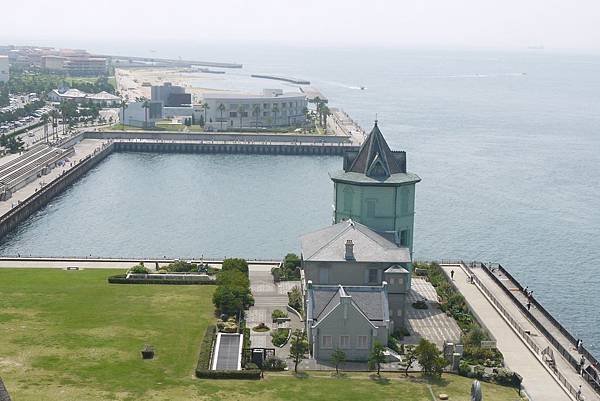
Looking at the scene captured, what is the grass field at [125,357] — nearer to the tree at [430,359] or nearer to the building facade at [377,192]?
the tree at [430,359]

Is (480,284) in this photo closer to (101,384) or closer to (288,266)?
(288,266)

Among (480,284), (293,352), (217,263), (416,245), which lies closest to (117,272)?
(217,263)

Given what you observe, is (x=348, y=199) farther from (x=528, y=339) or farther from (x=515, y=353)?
(x=515, y=353)

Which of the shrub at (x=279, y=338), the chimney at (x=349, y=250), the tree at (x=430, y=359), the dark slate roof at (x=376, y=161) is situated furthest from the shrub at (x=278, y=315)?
the dark slate roof at (x=376, y=161)

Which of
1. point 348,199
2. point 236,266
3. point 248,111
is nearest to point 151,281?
point 236,266

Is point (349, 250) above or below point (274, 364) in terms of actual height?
above

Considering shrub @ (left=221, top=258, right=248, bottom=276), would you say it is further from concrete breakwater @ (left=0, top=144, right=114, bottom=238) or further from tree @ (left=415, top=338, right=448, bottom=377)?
concrete breakwater @ (left=0, top=144, right=114, bottom=238)

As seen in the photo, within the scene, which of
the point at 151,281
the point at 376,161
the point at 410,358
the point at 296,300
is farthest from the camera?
the point at 151,281
